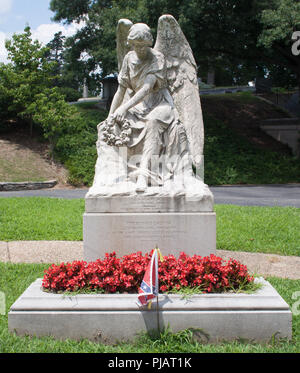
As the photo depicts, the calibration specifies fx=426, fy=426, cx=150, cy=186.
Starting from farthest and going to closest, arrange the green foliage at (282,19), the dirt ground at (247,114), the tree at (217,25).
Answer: the dirt ground at (247,114) → the tree at (217,25) → the green foliage at (282,19)

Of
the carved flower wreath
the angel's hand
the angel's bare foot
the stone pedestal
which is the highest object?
the angel's hand

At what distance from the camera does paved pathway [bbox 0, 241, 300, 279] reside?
5.89 m

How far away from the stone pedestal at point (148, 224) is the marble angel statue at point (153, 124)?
12cm

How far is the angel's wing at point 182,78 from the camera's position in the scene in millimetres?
6105

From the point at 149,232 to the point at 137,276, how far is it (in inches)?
47.5

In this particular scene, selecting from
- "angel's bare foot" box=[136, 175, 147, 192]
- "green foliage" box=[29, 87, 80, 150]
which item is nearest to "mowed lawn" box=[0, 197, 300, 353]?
"angel's bare foot" box=[136, 175, 147, 192]

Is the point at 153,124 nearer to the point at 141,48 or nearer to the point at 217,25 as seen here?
the point at 141,48

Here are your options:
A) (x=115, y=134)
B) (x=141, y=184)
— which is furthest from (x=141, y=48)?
(x=141, y=184)

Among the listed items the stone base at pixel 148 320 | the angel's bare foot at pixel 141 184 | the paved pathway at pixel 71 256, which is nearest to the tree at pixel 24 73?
Answer: the paved pathway at pixel 71 256

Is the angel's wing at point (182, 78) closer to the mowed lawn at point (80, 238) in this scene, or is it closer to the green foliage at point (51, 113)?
the mowed lawn at point (80, 238)

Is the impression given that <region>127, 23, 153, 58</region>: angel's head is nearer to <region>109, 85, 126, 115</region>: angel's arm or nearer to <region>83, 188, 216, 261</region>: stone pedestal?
<region>109, 85, 126, 115</region>: angel's arm

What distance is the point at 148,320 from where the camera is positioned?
3.64 meters

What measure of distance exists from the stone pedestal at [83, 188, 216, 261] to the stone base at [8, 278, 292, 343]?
158 cm
